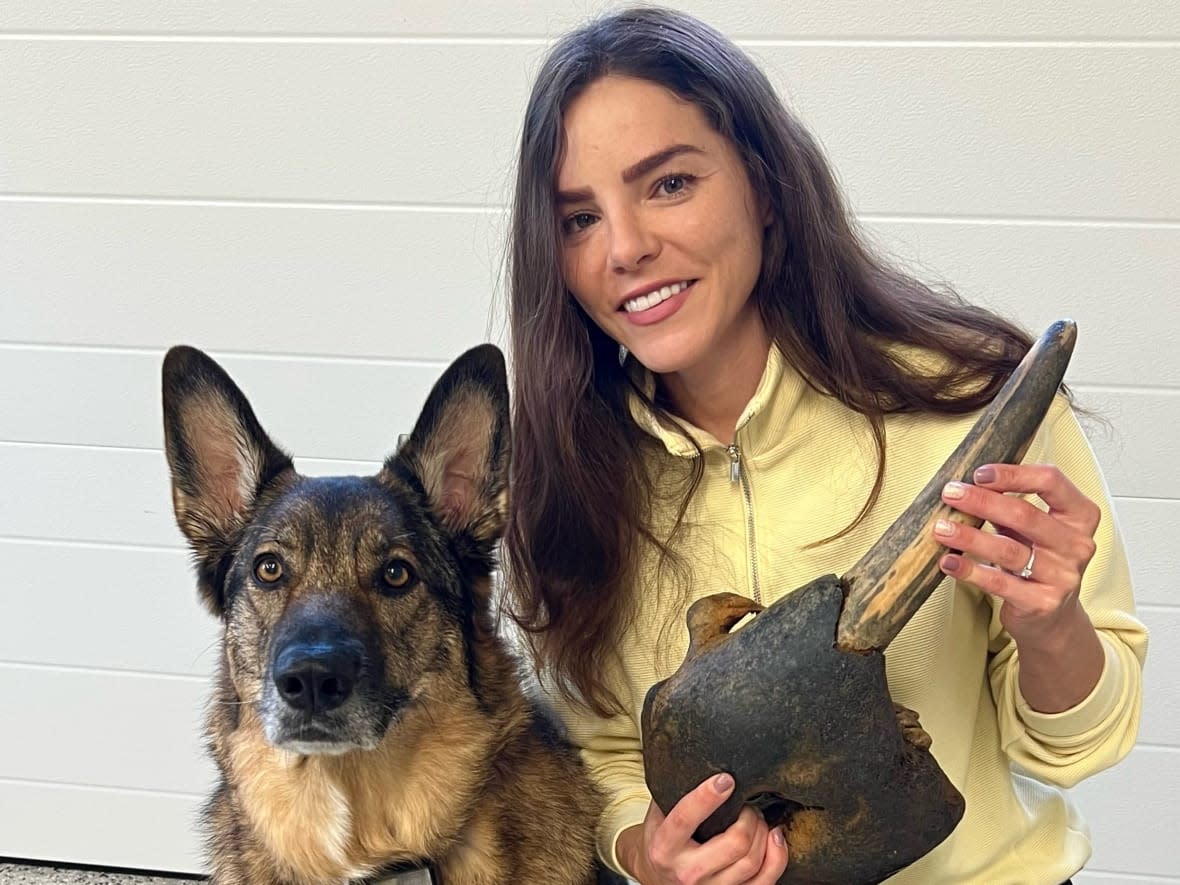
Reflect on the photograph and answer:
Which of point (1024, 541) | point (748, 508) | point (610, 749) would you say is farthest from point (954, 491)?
point (610, 749)

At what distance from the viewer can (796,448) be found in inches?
63.8

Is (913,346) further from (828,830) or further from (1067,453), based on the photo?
(828,830)

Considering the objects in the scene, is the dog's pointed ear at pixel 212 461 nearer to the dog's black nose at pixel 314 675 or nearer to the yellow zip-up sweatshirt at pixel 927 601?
the dog's black nose at pixel 314 675

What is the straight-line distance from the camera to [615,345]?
5.91 feet

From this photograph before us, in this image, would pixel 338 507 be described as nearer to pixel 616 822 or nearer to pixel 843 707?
pixel 616 822

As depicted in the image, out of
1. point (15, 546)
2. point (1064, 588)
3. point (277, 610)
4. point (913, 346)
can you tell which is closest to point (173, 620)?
point (15, 546)

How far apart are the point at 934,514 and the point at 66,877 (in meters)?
2.86

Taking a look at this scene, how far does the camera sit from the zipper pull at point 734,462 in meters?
1.63

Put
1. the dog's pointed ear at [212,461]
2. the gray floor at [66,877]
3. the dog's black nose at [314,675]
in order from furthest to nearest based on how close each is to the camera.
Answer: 1. the gray floor at [66,877]
2. the dog's pointed ear at [212,461]
3. the dog's black nose at [314,675]

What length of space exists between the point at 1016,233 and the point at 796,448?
3.55ft

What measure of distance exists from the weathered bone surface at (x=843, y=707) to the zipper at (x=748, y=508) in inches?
15.5

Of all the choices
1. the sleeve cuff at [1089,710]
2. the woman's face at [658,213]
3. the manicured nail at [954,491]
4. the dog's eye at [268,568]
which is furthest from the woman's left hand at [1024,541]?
the dog's eye at [268,568]

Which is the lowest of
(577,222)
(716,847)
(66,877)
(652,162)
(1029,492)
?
(66,877)

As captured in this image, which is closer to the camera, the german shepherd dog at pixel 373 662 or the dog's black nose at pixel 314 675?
the dog's black nose at pixel 314 675
